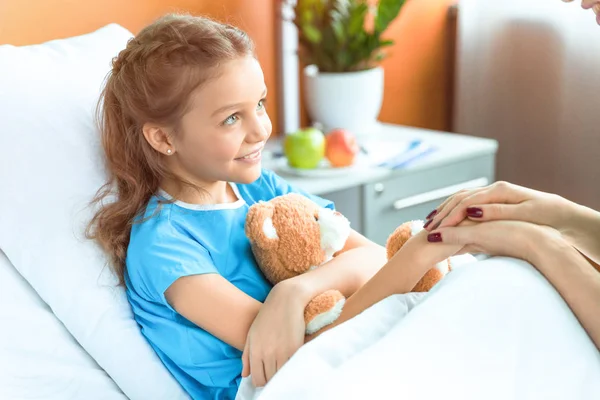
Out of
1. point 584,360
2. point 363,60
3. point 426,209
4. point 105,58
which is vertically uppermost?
point 105,58

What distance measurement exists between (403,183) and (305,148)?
11.2 inches

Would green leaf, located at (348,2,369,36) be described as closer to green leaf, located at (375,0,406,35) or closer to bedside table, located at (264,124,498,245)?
green leaf, located at (375,0,406,35)

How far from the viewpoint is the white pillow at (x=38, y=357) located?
123 cm

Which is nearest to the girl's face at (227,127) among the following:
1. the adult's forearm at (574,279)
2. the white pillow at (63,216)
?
the white pillow at (63,216)

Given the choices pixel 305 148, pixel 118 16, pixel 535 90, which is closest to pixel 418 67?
pixel 535 90

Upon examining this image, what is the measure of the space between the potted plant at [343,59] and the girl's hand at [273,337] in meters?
1.22

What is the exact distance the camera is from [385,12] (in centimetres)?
231

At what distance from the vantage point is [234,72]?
1.26 metres

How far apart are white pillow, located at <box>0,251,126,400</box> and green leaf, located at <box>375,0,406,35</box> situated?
1.36 m

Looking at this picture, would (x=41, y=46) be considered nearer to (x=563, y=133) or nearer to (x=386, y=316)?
(x=386, y=316)

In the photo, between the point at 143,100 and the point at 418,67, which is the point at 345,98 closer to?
the point at 418,67

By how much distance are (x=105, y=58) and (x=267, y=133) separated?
0.42 meters

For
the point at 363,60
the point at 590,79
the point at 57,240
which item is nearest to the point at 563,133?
the point at 590,79

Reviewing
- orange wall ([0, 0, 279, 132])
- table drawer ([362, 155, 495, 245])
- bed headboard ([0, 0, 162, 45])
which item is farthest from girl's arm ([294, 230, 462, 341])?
bed headboard ([0, 0, 162, 45])
